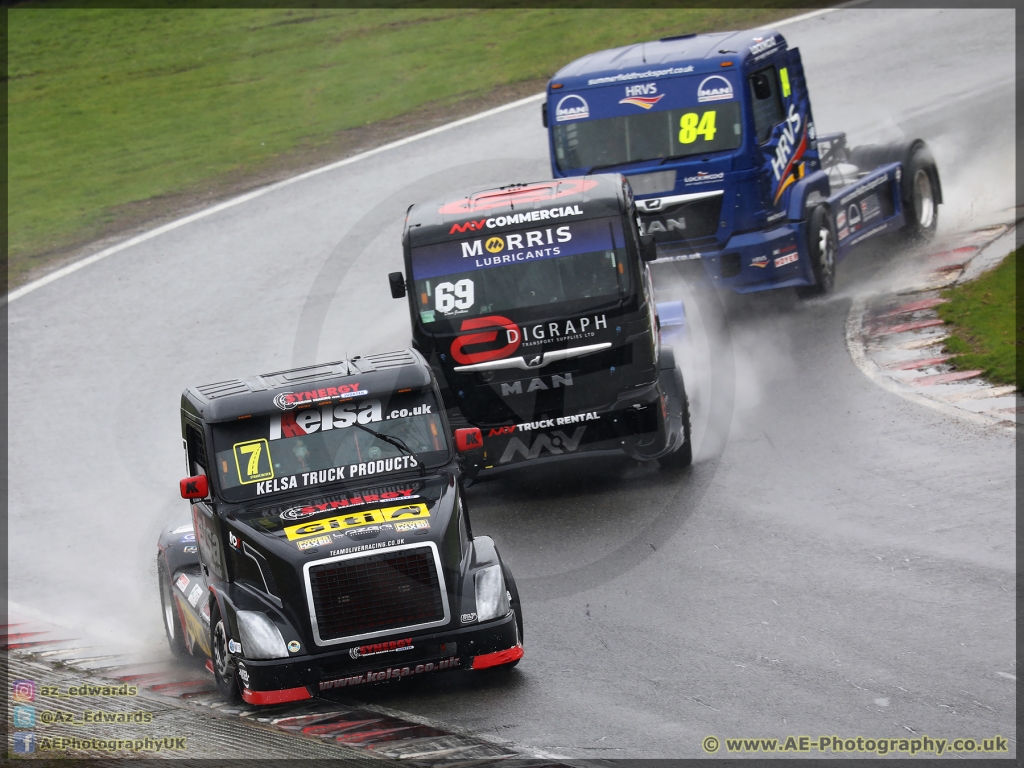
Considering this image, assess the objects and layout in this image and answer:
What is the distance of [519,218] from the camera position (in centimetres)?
1296

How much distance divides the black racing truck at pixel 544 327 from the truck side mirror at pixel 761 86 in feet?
14.7

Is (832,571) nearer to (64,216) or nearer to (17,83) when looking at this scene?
(64,216)

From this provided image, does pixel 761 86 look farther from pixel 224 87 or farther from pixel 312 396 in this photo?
pixel 224 87

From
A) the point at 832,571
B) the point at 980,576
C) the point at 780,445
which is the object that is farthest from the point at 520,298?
the point at 980,576

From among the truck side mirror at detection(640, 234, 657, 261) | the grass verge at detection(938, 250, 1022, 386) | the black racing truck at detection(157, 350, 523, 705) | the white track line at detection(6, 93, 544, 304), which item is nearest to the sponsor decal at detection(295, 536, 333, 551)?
the black racing truck at detection(157, 350, 523, 705)

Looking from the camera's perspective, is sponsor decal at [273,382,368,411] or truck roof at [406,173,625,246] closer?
sponsor decal at [273,382,368,411]

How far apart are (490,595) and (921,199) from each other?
12.9 meters

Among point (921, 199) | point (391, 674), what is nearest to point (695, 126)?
point (921, 199)

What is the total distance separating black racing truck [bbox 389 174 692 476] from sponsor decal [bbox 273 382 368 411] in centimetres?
325

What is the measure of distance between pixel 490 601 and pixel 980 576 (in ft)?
12.0

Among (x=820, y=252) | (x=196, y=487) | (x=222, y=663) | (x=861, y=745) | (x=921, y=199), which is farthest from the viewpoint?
(x=921, y=199)

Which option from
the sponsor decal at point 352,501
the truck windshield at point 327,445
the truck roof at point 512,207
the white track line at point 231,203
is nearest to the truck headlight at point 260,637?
the sponsor decal at point 352,501

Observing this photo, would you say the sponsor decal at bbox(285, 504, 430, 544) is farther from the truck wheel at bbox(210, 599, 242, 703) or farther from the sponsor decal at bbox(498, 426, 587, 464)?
the sponsor decal at bbox(498, 426, 587, 464)

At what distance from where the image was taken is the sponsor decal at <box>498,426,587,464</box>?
1302cm
